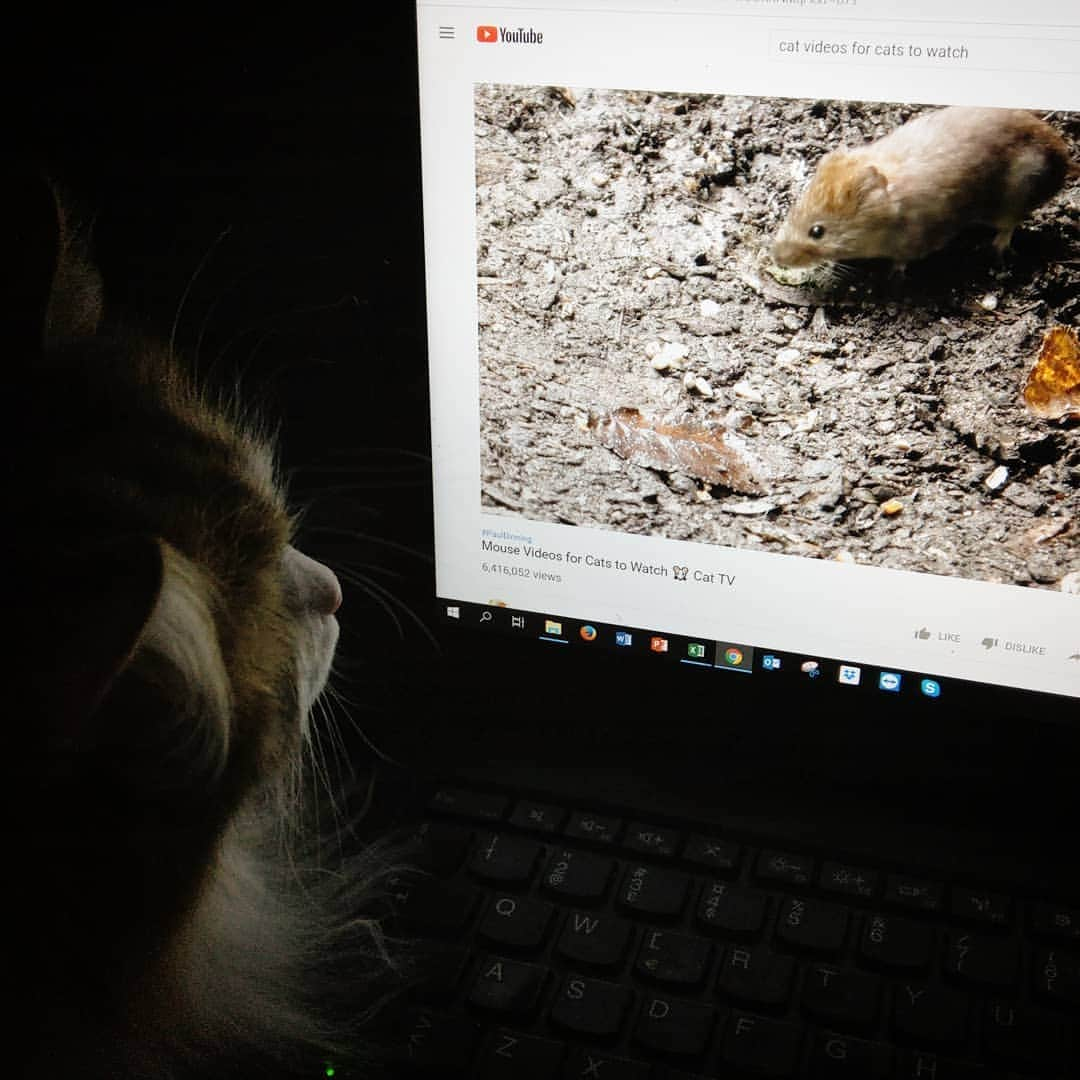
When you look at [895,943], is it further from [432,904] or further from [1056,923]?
[432,904]

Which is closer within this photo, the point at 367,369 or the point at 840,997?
the point at 840,997

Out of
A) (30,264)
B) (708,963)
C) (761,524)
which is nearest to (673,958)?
(708,963)

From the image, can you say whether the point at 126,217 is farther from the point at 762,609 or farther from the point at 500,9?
the point at 762,609

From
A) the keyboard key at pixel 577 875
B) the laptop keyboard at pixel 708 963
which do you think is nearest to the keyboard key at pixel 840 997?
the laptop keyboard at pixel 708 963

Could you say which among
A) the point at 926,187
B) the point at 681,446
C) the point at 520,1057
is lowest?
the point at 520,1057

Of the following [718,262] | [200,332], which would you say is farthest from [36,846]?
[718,262]

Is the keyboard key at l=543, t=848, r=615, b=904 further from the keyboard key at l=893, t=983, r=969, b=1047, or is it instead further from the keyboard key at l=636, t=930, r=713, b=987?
the keyboard key at l=893, t=983, r=969, b=1047

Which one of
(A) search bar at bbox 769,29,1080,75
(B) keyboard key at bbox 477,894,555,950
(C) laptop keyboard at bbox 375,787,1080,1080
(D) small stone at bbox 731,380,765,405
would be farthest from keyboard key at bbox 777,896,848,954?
(A) search bar at bbox 769,29,1080,75

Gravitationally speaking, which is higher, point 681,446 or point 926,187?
point 926,187
